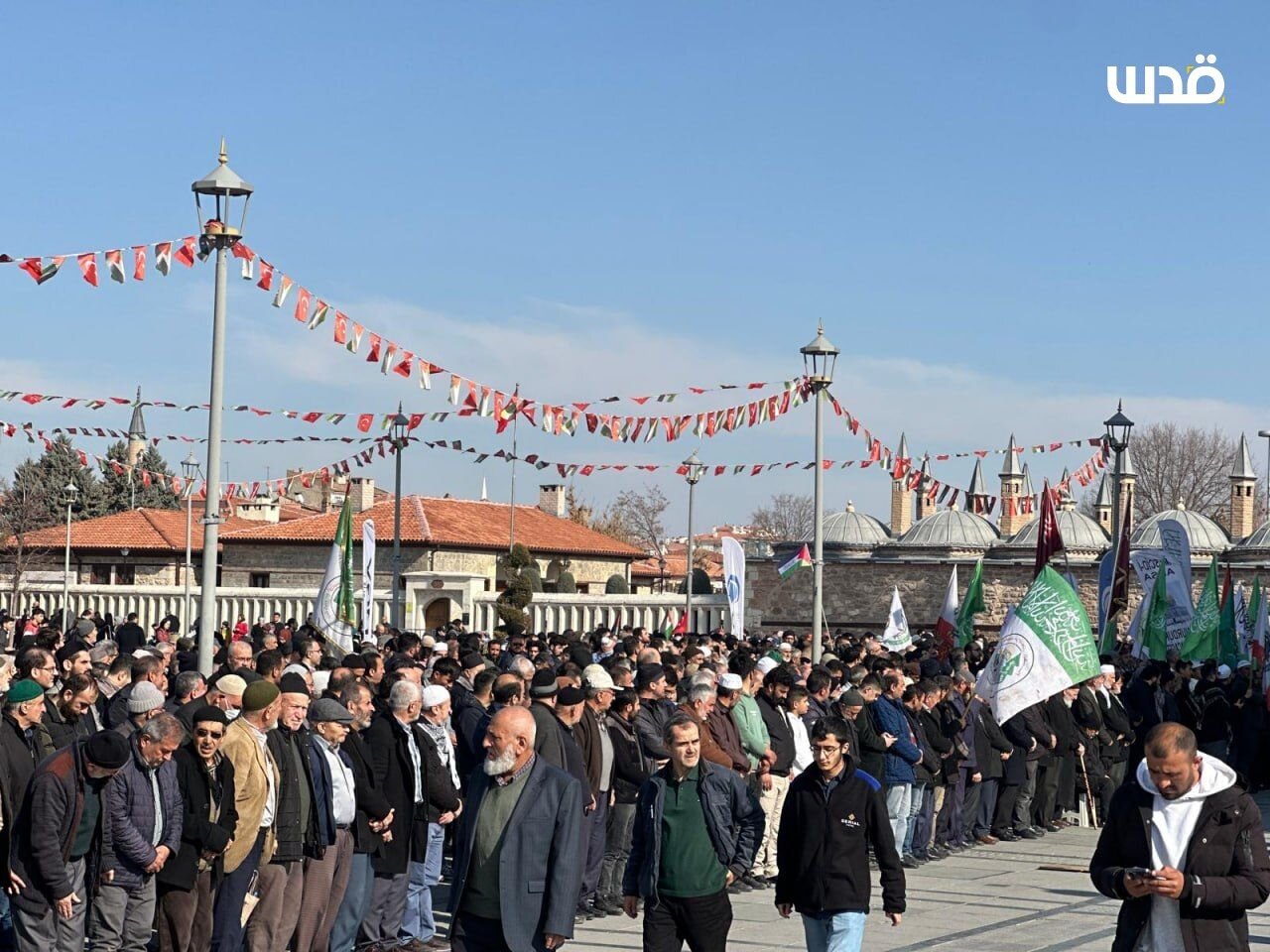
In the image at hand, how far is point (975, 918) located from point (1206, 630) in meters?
16.5

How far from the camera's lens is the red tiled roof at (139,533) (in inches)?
2655

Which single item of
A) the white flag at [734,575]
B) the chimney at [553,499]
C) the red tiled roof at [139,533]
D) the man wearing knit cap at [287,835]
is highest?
the chimney at [553,499]

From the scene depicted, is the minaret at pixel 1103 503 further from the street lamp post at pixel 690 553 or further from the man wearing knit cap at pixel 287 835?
the man wearing knit cap at pixel 287 835

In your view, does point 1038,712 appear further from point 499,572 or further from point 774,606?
point 774,606

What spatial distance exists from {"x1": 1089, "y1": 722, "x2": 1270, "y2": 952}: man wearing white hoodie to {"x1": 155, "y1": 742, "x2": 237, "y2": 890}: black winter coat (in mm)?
4828

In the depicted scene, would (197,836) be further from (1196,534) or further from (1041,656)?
(1196,534)

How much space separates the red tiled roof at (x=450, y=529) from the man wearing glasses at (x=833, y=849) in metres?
52.3

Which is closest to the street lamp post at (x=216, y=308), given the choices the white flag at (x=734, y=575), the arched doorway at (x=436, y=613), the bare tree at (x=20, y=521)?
the white flag at (x=734, y=575)

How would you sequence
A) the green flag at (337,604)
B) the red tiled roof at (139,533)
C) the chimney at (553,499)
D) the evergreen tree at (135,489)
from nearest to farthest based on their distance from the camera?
1. the green flag at (337,604)
2. the red tiled roof at (139,533)
3. the chimney at (553,499)
4. the evergreen tree at (135,489)

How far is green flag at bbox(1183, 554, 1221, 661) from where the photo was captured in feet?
94.7

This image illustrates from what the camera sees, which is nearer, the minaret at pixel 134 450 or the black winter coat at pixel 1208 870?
the black winter coat at pixel 1208 870

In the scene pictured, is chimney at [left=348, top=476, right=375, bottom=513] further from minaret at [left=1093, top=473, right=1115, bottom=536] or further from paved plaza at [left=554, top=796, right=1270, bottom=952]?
paved plaza at [left=554, top=796, right=1270, bottom=952]

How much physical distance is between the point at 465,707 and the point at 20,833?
4.69 metres

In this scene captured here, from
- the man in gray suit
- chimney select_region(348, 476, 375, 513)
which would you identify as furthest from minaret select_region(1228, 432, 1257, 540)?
the man in gray suit
